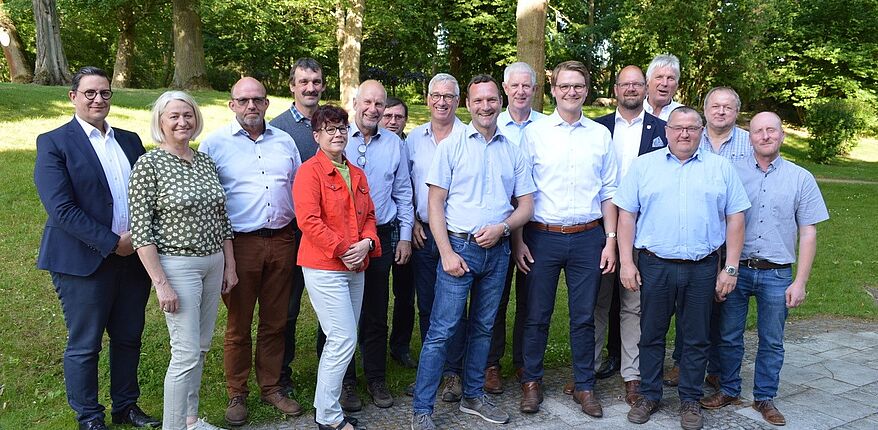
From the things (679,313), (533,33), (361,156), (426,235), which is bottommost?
(679,313)

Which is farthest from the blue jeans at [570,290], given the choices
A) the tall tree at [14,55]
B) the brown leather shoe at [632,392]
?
the tall tree at [14,55]

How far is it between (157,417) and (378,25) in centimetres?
1869

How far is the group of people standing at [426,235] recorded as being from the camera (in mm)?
3818

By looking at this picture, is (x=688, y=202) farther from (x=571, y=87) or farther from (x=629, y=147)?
(x=571, y=87)

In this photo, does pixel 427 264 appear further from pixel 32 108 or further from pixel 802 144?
pixel 802 144

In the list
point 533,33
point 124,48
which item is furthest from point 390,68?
point 533,33

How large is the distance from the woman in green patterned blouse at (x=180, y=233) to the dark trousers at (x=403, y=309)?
1.65 meters

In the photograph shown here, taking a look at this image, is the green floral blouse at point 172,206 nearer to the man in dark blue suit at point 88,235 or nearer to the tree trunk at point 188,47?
the man in dark blue suit at point 88,235

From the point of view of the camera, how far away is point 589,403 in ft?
15.1

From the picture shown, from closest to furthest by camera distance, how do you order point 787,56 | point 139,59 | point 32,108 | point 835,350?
point 835,350 → point 32,108 → point 787,56 → point 139,59

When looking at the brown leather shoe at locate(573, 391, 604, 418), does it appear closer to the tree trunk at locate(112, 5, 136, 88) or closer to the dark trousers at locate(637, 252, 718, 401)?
the dark trousers at locate(637, 252, 718, 401)

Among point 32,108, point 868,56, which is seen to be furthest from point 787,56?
point 32,108

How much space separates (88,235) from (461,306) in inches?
87.3

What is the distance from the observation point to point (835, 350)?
606 centimetres
